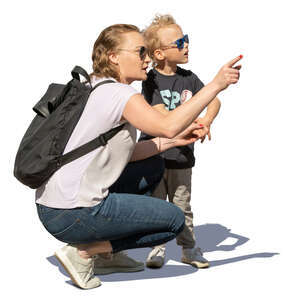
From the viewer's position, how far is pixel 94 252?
18.4ft

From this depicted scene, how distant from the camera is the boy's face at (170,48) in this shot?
6.10 metres

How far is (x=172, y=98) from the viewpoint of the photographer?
6141 millimetres

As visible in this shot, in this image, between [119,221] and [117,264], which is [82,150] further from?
[117,264]

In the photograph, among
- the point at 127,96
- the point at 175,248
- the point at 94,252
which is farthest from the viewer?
the point at 175,248

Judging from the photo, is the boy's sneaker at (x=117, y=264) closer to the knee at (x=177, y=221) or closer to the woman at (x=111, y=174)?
the woman at (x=111, y=174)

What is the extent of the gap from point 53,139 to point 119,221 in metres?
0.77

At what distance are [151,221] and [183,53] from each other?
153cm

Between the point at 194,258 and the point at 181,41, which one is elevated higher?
the point at 181,41

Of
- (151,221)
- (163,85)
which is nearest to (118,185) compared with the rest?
(151,221)

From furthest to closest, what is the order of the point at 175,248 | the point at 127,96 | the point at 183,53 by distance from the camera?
the point at 175,248 → the point at 183,53 → the point at 127,96

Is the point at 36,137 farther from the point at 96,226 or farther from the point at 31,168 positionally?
the point at 96,226

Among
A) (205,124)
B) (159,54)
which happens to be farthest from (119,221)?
(159,54)

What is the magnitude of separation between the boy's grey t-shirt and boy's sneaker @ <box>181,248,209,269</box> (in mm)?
730

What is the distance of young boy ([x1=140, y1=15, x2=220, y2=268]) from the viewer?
241 inches
